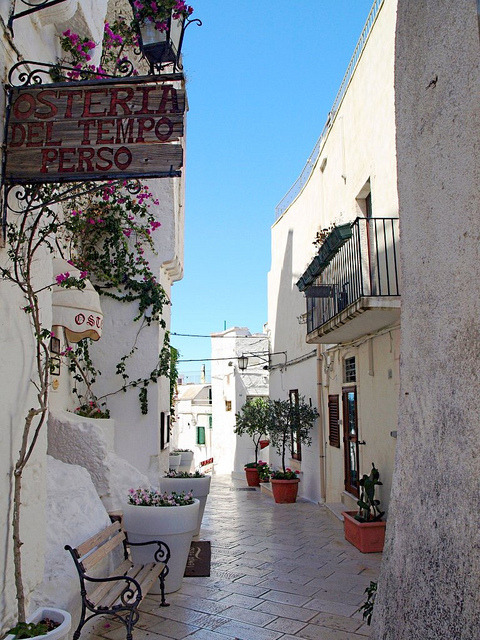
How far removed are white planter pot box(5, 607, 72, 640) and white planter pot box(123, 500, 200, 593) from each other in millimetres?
2123

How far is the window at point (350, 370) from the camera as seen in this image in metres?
10.9

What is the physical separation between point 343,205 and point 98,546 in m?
8.18

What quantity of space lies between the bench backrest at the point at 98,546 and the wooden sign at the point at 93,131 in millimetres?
2742

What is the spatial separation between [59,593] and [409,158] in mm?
3958

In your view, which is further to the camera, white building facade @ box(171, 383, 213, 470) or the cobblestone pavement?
white building facade @ box(171, 383, 213, 470)

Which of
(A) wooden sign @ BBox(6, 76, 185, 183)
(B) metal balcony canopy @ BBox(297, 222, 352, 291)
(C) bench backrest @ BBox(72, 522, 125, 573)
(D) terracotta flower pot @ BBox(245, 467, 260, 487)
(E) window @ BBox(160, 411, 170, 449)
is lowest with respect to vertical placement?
(D) terracotta flower pot @ BBox(245, 467, 260, 487)

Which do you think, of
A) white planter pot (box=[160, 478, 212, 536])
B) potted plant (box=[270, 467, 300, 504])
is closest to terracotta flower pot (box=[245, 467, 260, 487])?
potted plant (box=[270, 467, 300, 504])

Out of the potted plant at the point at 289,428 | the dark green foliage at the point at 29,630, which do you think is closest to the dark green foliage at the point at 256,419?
the potted plant at the point at 289,428

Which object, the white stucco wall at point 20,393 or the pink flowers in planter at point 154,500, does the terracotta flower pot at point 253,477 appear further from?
the white stucco wall at point 20,393

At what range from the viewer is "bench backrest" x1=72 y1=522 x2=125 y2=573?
4452 millimetres

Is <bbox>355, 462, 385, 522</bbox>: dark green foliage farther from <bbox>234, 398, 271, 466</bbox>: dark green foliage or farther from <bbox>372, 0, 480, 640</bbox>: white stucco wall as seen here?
<bbox>234, 398, 271, 466</bbox>: dark green foliage

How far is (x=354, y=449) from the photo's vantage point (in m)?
10.7

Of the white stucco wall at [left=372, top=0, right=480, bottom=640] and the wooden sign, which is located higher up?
the wooden sign

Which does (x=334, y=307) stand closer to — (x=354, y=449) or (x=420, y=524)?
(x=354, y=449)
